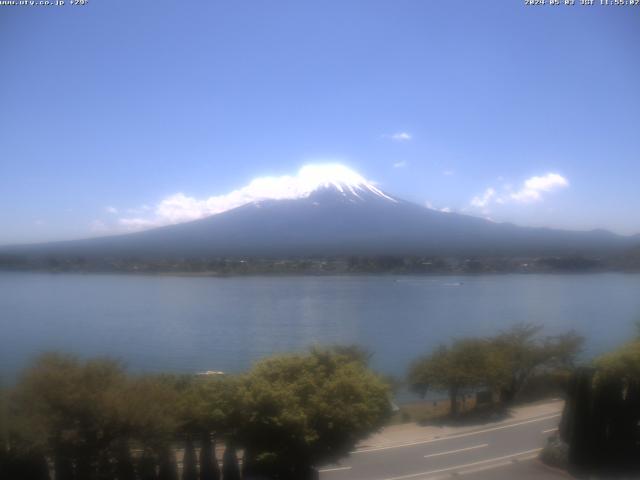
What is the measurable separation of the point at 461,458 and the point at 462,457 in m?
0.03

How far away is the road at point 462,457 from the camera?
4652 millimetres

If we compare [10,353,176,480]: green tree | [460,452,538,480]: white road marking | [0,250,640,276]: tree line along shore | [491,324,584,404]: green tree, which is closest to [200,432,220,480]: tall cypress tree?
[10,353,176,480]: green tree

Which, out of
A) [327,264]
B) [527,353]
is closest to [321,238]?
[327,264]

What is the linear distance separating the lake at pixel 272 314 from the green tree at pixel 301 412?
1.53 meters

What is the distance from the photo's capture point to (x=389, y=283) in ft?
79.1

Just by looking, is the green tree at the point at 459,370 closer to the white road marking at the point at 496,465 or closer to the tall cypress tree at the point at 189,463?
the white road marking at the point at 496,465

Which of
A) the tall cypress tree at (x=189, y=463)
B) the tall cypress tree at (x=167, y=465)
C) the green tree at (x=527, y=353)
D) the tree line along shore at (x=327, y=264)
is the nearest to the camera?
the tall cypress tree at (x=167, y=465)

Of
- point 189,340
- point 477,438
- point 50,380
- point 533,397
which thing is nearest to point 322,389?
point 477,438

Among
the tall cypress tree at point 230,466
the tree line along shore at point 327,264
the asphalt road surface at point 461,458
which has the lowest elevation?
the asphalt road surface at point 461,458

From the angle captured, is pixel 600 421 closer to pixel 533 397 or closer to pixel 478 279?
pixel 533 397

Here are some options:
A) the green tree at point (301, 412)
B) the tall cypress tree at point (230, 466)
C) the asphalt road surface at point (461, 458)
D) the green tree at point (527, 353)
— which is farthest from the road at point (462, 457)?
the green tree at point (527, 353)

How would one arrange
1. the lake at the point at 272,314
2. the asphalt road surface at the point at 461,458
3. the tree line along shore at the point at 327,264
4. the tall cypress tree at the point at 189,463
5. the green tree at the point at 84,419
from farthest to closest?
the tree line along shore at the point at 327,264, the lake at the point at 272,314, the asphalt road surface at the point at 461,458, the tall cypress tree at the point at 189,463, the green tree at the point at 84,419

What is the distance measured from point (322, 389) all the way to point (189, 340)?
6606mm

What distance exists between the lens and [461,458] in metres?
4.98
